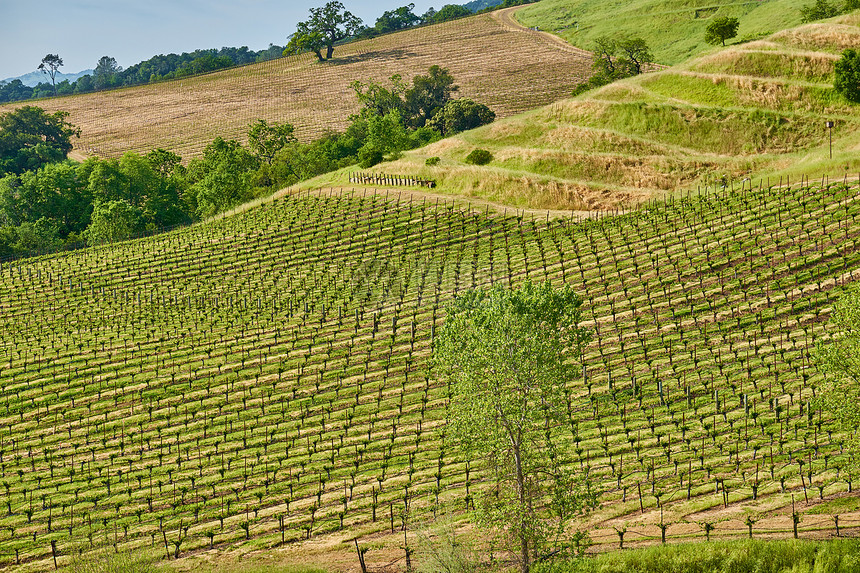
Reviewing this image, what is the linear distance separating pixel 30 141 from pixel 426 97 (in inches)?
3620

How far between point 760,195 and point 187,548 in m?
58.9

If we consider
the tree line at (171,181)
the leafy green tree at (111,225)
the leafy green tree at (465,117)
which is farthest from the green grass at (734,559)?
the leafy green tree at (465,117)

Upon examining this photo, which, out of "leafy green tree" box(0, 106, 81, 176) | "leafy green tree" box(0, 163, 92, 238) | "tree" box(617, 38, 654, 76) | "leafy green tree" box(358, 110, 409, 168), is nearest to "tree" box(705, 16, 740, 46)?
"tree" box(617, 38, 654, 76)

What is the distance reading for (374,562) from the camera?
40875mm

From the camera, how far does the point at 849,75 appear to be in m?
93.4

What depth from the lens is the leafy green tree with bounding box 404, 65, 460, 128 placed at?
174125 millimetres

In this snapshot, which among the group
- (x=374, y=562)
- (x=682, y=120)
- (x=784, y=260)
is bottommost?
(x=374, y=562)

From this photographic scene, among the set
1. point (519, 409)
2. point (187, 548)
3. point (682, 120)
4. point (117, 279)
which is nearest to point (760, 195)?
point (682, 120)

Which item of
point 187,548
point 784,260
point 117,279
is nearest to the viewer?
point 187,548

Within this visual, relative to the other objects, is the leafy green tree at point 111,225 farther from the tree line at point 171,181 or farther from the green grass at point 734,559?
the green grass at point 734,559

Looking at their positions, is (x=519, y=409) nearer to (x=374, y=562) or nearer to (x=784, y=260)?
(x=374, y=562)

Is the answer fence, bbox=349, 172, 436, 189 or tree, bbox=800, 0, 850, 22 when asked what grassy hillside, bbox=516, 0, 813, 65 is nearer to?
tree, bbox=800, 0, 850, 22

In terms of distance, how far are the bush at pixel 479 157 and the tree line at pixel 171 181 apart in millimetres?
13489

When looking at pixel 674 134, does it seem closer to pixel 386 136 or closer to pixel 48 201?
pixel 386 136
